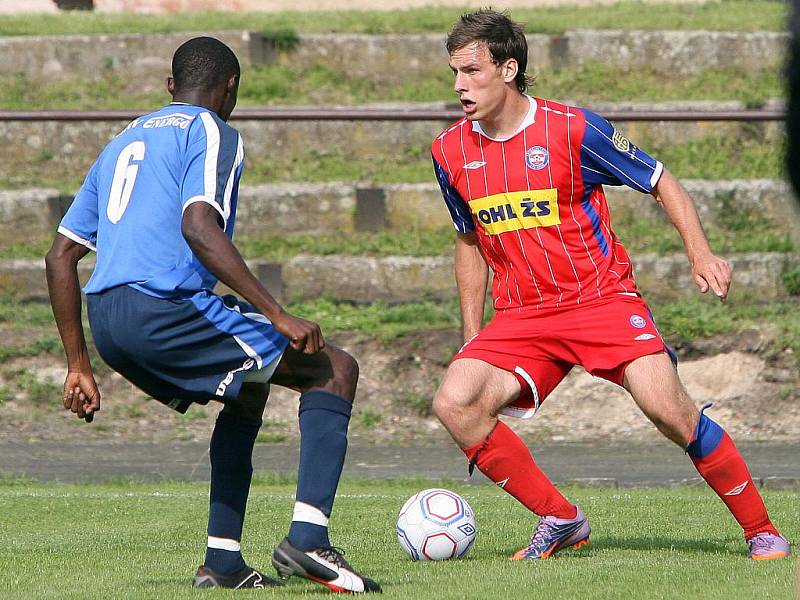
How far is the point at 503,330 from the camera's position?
518 centimetres

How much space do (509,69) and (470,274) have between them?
904 mm

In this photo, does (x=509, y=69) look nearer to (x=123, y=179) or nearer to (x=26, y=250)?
(x=123, y=179)

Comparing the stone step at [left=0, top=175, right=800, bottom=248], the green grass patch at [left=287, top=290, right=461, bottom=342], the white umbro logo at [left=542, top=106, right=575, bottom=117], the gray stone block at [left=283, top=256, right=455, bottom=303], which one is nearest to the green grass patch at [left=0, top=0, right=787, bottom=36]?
the stone step at [left=0, top=175, right=800, bottom=248]

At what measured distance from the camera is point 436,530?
5.02m

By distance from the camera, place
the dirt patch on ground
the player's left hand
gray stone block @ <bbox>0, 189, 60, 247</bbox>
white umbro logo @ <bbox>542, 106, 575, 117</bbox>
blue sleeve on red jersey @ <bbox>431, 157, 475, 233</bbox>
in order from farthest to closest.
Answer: gray stone block @ <bbox>0, 189, 60, 247</bbox>, the dirt patch on ground, blue sleeve on red jersey @ <bbox>431, 157, 475, 233</bbox>, white umbro logo @ <bbox>542, 106, 575, 117</bbox>, the player's left hand

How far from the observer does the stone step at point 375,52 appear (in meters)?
16.5

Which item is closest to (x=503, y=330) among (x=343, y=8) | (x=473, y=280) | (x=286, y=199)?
(x=473, y=280)

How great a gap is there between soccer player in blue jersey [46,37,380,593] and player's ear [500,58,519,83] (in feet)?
4.74

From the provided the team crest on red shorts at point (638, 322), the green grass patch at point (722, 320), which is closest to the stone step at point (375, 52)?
the green grass patch at point (722, 320)

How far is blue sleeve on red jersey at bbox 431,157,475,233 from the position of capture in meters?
5.42

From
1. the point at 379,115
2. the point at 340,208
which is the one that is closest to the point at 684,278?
the point at 379,115

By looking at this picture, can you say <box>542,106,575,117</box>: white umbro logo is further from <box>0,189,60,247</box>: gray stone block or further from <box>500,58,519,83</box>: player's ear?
<box>0,189,60,247</box>: gray stone block

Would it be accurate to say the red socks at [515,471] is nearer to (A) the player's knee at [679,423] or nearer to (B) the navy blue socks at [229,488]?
(A) the player's knee at [679,423]

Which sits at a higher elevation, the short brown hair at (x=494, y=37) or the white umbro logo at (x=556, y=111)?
the short brown hair at (x=494, y=37)
